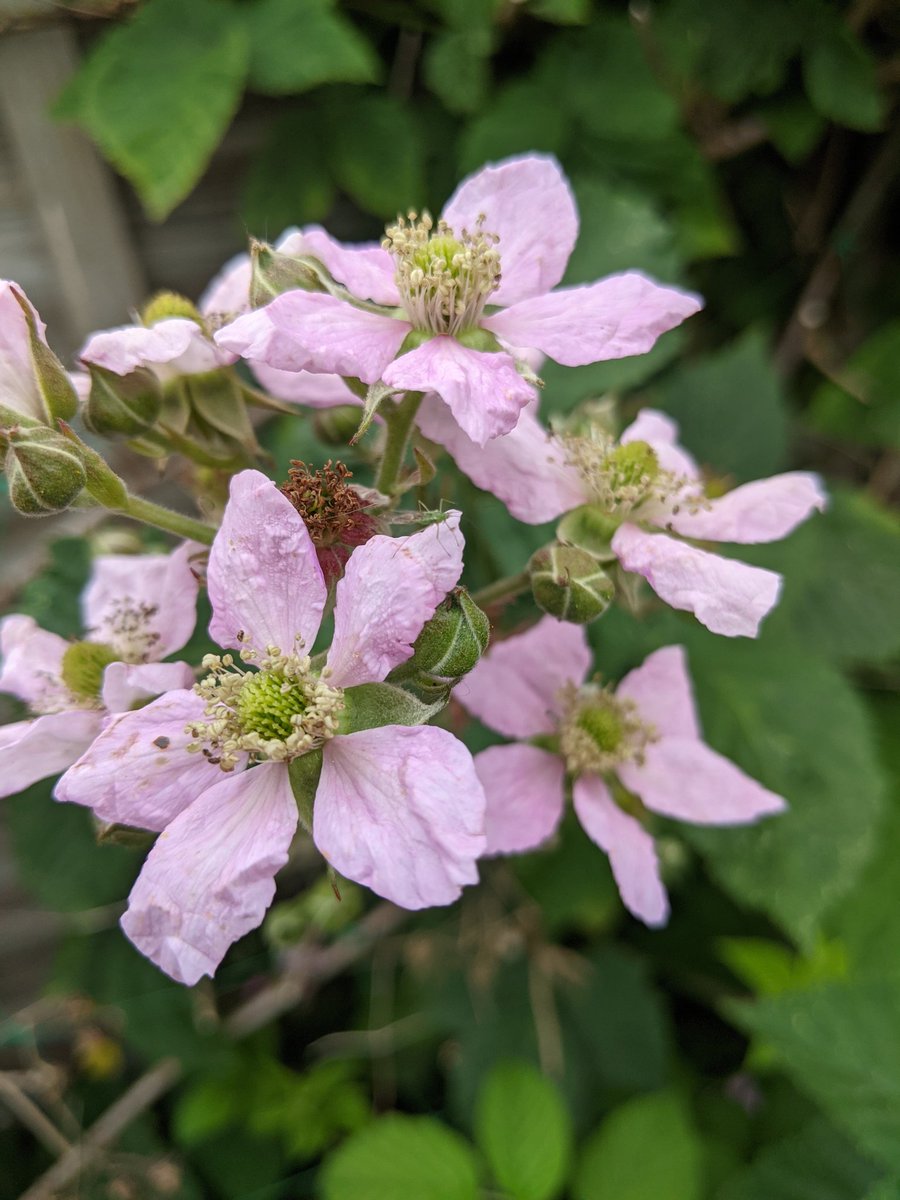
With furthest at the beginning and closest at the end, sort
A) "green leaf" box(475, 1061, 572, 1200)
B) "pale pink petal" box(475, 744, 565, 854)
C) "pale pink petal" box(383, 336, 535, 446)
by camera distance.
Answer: "green leaf" box(475, 1061, 572, 1200) < "pale pink petal" box(475, 744, 565, 854) < "pale pink petal" box(383, 336, 535, 446)

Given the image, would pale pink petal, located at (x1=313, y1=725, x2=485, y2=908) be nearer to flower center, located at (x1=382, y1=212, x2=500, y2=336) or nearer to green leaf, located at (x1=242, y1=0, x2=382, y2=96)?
flower center, located at (x1=382, y1=212, x2=500, y2=336)

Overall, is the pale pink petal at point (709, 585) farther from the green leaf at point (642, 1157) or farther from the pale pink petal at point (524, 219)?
the green leaf at point (642, 1157)

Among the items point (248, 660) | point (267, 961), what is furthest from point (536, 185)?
point (267, 961)

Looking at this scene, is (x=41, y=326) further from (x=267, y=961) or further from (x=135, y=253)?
(x=267, y=961)

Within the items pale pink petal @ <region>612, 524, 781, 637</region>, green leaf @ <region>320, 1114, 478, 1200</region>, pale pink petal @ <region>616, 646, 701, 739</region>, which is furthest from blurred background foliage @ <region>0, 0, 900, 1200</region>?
pale pink petal @ <region>612, 524, 781, 637</region>

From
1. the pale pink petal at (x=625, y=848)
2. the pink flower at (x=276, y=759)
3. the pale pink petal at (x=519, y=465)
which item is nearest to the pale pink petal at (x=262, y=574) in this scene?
the pink flower at (x=276, y=759)
